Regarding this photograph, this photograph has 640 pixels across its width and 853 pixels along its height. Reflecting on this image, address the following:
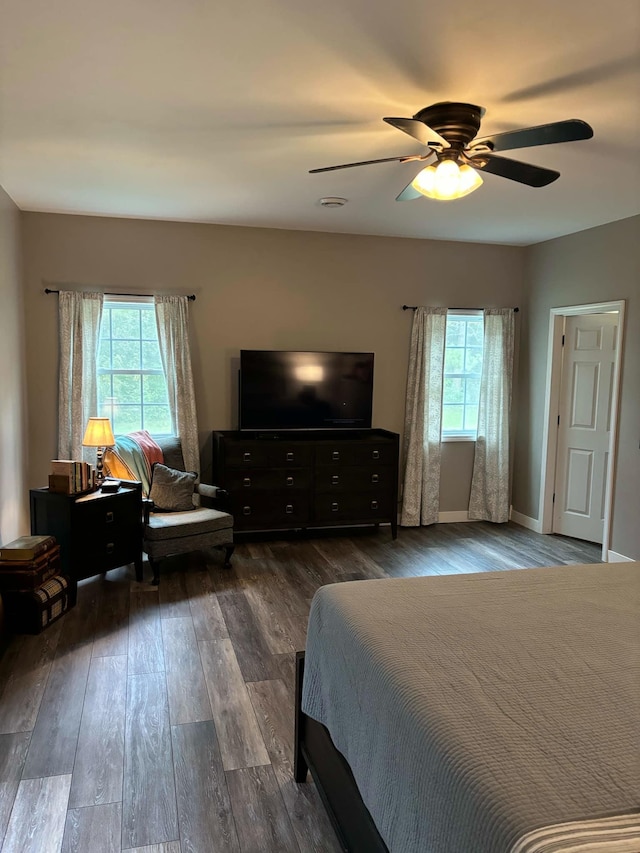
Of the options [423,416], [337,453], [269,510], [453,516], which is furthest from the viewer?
[453,516]

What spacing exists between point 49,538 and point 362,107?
2855 millimetres

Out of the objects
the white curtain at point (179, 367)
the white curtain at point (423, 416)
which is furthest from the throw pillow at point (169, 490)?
the white curtain at point (423, 416)

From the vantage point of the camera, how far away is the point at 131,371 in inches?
203

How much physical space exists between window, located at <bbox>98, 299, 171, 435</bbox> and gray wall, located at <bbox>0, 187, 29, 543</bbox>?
25.0 inches

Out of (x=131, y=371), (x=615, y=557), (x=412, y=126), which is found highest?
(x=412, y=126)

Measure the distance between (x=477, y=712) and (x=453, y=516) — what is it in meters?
4.77

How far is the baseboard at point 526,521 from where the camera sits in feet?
18.9

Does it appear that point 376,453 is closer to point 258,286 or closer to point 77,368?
point 258,286

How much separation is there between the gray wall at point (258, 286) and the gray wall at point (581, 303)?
43 centimetres

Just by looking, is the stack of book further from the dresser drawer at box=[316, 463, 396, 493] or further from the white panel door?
the white panel door

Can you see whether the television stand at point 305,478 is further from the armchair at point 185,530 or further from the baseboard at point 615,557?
the baseboard at point 615,557

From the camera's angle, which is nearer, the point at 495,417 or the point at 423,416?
the point at 423,416

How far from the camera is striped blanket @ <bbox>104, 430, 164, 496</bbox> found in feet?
14.7

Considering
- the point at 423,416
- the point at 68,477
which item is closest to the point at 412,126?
the point at 68,477
